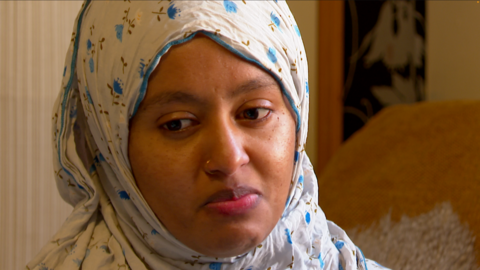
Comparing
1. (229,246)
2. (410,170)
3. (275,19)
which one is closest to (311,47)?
(410,170)

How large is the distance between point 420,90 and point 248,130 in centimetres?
148

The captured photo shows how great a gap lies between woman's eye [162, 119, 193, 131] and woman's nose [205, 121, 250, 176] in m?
0.04

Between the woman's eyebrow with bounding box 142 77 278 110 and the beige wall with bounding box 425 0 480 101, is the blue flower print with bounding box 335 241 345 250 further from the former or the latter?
the beige wall with bounding box 425 0 480 101

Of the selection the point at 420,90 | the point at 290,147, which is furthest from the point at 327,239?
the point at 420,90

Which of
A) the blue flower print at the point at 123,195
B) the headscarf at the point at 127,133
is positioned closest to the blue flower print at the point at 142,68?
the headscarf at the point at 127,133

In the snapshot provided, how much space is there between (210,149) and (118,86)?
0.65ft

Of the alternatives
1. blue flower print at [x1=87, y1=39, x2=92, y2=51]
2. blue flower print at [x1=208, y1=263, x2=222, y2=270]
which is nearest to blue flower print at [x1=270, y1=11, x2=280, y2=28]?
blue flower print at [x1=87, y1=39, x2=92, y2=51]

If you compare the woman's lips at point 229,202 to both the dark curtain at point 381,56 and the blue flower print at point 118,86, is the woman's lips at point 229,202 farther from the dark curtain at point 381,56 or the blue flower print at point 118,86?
the dark curtain at point 381,56

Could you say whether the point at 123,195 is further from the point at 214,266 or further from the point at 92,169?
the point at 214,266

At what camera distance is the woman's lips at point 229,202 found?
2.10ft

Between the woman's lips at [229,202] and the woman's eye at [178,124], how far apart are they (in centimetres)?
12

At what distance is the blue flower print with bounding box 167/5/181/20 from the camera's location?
0.67m

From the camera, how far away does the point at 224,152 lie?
62cm

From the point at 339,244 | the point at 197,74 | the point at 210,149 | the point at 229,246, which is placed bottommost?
the point at 339,244
